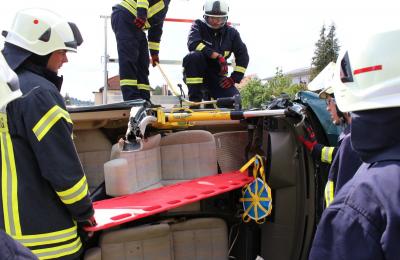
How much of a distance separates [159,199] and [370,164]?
1644 mm

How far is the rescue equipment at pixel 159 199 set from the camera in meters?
2.20

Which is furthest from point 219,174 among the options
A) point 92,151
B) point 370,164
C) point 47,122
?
point 370,164

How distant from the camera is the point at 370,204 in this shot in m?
0.92

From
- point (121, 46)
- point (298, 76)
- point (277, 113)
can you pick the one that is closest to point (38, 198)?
point (277, 113)

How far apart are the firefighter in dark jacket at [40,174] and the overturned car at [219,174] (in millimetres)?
566

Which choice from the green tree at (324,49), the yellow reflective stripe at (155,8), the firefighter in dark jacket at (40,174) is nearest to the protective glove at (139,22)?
the yellow reflective stripe at (155,8)

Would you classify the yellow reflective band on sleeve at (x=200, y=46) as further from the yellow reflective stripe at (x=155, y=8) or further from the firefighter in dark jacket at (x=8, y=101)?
the firefighter in dark jacket at (x=8, y=101)

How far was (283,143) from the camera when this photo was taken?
3.08 metres

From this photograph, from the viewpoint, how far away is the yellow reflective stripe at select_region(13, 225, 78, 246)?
6.42 ft

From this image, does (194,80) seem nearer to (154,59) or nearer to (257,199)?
(154,59)

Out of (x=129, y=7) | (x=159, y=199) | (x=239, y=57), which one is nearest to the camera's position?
(x=159, y=199)

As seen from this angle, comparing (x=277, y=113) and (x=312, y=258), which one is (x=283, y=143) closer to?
(x=277, y=113)

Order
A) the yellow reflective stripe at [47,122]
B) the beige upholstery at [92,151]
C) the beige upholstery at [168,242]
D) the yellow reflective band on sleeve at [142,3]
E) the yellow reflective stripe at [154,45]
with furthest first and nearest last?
the yellow reflective stripe at [154,45]
the yellow reflective band on sleeve at [142,3]
the beige upholstery at [92,151]
the beige upholstery at [168,242]
the yellow reflective stripe at [47,122]

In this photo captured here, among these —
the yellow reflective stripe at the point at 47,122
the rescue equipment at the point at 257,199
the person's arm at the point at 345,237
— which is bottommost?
the rescue equipment at the point at 257,199
